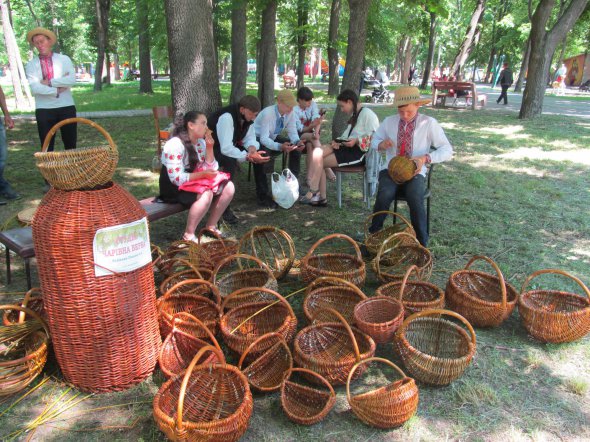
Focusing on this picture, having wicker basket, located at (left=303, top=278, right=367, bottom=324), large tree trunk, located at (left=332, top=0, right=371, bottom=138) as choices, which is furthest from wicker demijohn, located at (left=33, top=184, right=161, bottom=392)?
large tree trunk, located at (left=332, top=0, right=371, bottom=138)

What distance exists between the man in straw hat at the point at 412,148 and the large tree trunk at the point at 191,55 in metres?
2.26

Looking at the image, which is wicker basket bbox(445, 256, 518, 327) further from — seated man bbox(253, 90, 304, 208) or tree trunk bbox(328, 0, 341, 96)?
tree trunk bbox(328, 0, 341, 96)

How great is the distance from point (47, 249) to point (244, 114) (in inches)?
112

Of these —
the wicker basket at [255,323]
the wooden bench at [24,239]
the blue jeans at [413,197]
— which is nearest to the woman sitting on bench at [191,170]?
the wooden bench at [24,239]

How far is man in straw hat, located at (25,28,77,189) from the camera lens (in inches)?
194

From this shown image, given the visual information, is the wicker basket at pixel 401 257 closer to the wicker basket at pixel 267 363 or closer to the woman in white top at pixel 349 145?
the wicker basket at pixel 267 363

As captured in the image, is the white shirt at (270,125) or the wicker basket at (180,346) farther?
the white shirt at (270,125)

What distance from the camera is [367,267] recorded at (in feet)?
12.7

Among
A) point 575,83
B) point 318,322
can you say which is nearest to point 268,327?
point 318,322

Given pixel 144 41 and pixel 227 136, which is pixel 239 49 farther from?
pixel 144 41

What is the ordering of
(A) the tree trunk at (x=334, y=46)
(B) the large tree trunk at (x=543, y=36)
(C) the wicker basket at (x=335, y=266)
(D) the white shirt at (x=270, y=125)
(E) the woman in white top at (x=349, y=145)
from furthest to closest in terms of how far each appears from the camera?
(A) the tree trunk at (x=334, y=46) < (B) the large tree trunk at (x=543, y=36) < (D) the white shirt at (x=270, y=125) < (E) the woman in white top at (x=349, y=145) < (C) the wicker basket at (x=335, y=266)

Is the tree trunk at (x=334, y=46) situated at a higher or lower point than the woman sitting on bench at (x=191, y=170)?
higher

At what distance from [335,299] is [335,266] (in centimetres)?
51

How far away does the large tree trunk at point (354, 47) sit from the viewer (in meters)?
7.11
